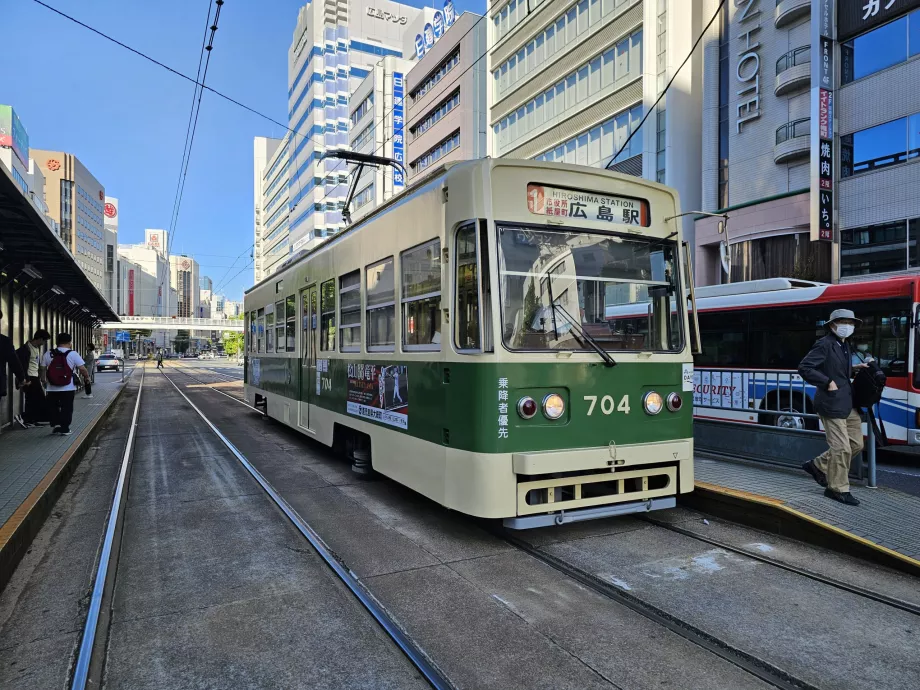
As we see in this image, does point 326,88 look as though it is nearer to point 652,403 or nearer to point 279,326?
point 279,326

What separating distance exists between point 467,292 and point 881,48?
20.8m

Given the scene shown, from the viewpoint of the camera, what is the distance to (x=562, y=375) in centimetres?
489

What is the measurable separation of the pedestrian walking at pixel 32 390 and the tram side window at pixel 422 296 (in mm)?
8640

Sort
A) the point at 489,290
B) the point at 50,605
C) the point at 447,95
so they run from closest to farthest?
1. the point at 50,605
2. the point at 489,290
3. the point at 447,95

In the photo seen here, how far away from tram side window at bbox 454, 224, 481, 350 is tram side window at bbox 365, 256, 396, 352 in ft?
4.13

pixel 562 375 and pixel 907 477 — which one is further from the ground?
pixel 562 375

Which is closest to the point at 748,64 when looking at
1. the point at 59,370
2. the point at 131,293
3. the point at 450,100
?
the point at 450,100

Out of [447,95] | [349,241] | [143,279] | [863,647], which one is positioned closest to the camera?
[863,647]

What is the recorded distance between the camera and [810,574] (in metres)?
4.35

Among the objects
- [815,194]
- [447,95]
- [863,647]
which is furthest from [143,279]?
[863,647]

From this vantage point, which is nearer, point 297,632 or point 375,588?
point 297,632

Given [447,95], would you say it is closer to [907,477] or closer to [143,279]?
[907,477]

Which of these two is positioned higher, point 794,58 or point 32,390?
point 794,58

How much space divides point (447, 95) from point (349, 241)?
38.9 meters
